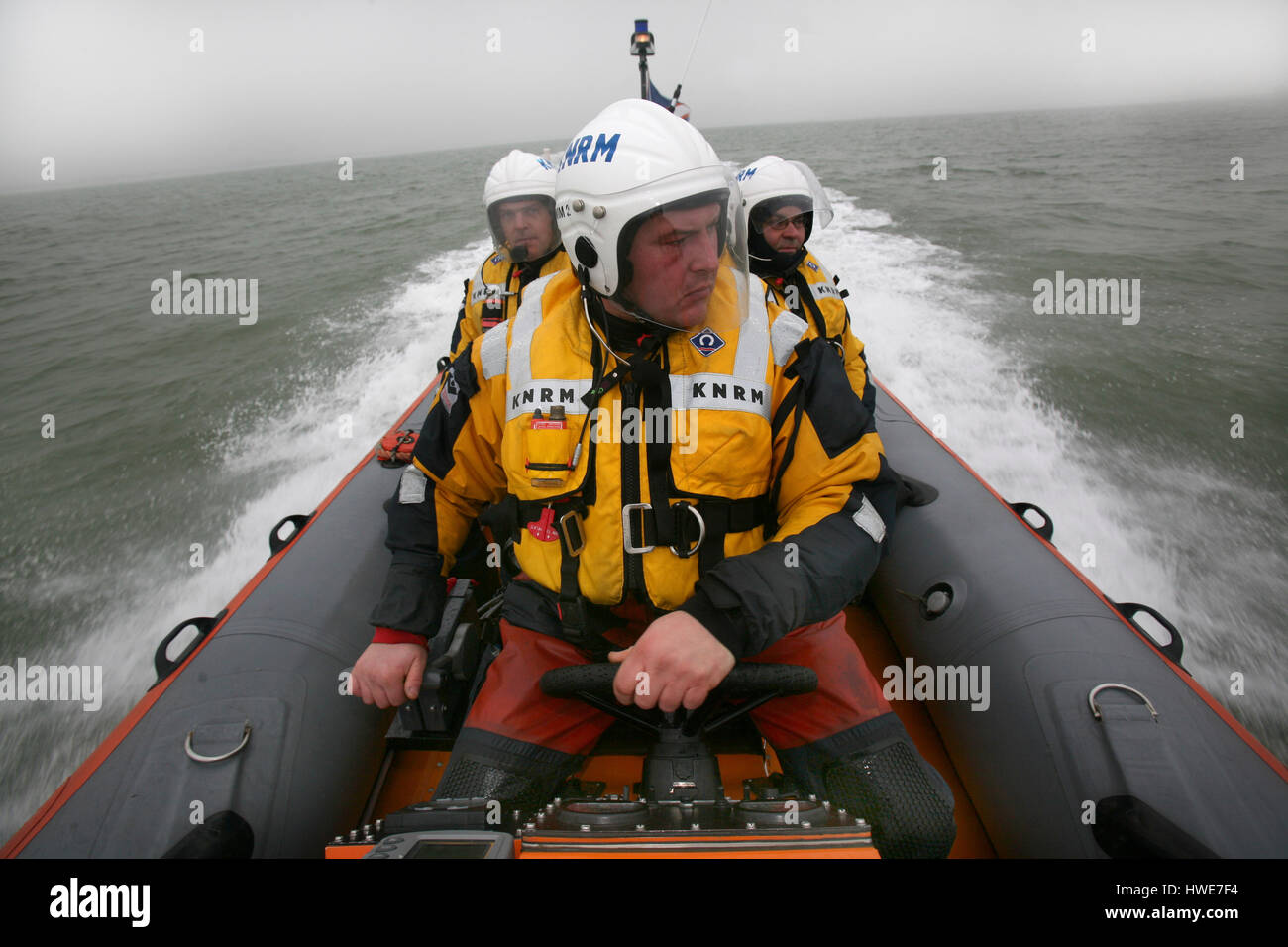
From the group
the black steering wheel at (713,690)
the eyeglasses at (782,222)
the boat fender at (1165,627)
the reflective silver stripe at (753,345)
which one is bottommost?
the boat fender at (1165,627)

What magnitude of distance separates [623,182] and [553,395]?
451 millimetres

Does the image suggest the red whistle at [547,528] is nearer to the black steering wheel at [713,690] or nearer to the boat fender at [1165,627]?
the black steering wheel at [713,690]

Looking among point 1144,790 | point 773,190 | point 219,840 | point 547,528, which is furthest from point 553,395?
point 773,190

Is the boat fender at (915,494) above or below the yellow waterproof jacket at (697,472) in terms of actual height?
below

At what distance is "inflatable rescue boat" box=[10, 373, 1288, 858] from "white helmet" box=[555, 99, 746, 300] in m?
0.84

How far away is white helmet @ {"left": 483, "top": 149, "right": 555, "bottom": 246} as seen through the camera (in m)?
2.91

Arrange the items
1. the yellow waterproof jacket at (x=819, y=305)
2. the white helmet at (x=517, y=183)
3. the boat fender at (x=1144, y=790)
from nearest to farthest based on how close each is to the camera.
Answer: the boat fender at (x=1144, y=790)
the yellow waterproof jacket at (x=819, y=305)
the white helmet at (x=517, y=183)

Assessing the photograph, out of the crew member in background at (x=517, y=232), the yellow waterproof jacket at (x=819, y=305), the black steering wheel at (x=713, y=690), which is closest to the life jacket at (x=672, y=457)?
the black steering wheel at (x=713, y=690)

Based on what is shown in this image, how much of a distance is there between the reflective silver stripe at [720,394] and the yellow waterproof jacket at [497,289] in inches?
78.5

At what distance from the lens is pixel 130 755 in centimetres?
142

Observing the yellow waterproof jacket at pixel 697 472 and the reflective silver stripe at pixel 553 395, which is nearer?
the yellow waterproof jacket at pixel 697 472

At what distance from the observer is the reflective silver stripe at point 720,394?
1209 millimetres
